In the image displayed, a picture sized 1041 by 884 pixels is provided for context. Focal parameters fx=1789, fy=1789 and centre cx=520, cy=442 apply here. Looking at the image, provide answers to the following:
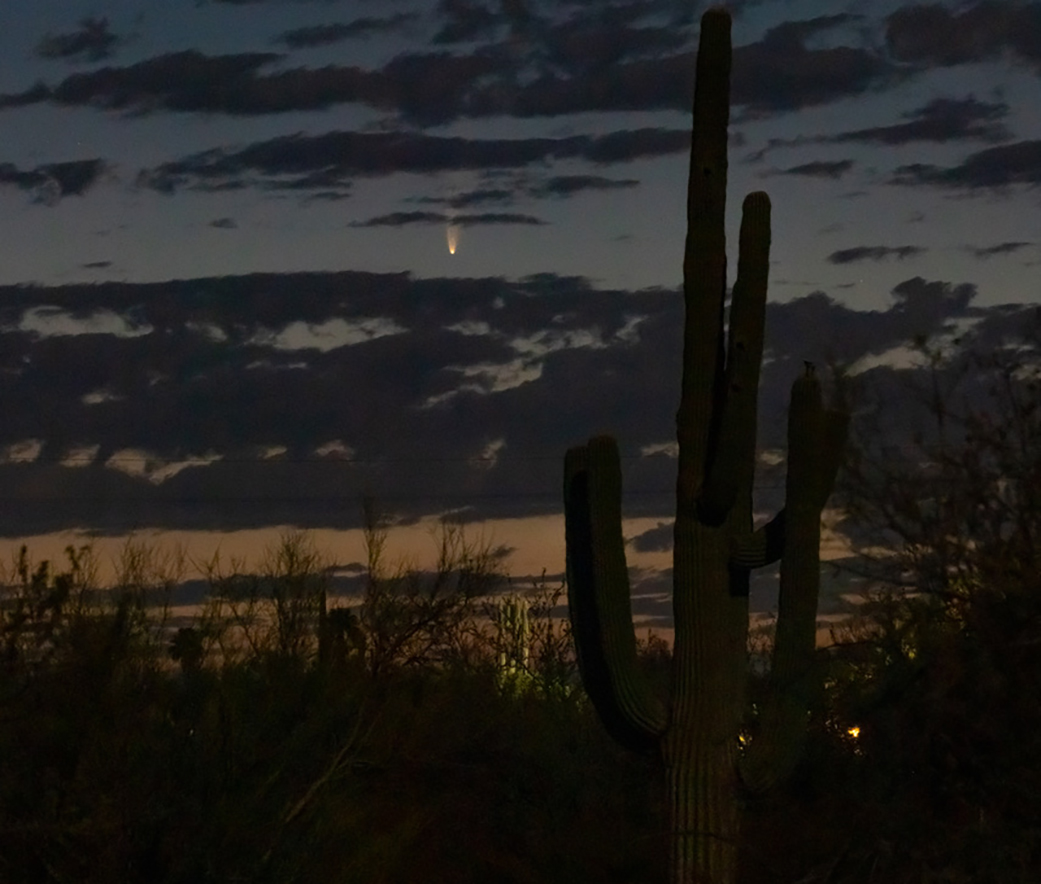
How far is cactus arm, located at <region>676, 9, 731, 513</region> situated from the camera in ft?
42.1

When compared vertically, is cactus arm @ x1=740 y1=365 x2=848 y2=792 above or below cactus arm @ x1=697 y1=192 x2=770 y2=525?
below

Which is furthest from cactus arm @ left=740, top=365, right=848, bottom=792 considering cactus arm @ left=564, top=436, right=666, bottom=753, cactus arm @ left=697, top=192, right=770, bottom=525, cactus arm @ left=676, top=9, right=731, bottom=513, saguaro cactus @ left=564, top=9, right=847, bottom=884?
cactus arm @ left=564, top=436, right=666, bottom=753

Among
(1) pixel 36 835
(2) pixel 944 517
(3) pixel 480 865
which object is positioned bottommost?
(3) pixel 480 865

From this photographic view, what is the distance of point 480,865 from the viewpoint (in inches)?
695

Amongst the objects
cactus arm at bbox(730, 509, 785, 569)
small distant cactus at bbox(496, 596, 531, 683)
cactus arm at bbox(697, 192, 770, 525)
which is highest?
cactus arm at bbox(697, 192, 770, 525)

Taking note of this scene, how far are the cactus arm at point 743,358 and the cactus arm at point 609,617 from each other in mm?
730

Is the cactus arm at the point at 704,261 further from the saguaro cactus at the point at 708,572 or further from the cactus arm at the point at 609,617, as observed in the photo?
the cactus arm at the point at 609,617

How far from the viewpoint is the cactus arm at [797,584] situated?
12.6 meters

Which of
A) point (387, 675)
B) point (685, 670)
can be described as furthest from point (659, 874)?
point (387, 675)

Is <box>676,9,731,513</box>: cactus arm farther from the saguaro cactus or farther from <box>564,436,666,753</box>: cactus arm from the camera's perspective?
<box>564,436,666,753</box>: cactus arm

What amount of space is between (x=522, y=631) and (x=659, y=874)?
14.9 meters

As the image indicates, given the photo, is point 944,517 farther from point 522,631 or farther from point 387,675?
point 522,631

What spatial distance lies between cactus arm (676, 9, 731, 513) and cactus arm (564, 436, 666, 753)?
586mm

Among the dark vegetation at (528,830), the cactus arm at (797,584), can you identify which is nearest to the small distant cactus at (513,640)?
the dark vegetation at (528,830)
